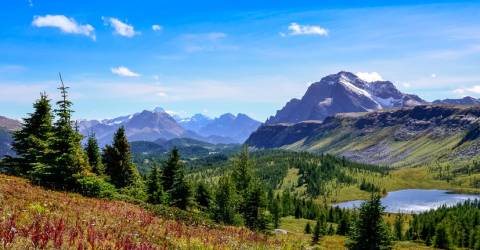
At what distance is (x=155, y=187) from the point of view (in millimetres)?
63562

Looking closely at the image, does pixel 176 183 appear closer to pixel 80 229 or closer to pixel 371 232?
pixel 371 232

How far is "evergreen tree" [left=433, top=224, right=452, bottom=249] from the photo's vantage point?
401 ft

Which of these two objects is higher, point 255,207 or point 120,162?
point 120,162

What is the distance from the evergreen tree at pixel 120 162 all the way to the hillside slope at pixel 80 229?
129ft

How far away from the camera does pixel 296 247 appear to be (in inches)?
658

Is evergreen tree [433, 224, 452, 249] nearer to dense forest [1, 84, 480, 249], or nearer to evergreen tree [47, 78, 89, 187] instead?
dense forest [1, 84, 480, 249]

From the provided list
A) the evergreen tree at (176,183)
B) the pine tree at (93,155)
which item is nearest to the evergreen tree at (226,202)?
the evergreen tree at (176,183)

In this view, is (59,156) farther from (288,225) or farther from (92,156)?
(288,225)

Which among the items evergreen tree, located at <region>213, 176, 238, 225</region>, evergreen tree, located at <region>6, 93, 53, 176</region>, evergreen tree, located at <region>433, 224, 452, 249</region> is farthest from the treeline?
evergreen tree, located at <region>6, 93, 53, 176</region>

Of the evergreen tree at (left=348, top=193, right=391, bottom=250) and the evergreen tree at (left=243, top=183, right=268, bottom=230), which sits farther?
the evergreen tree at (left=243, top=183, right=268, bottom=230)

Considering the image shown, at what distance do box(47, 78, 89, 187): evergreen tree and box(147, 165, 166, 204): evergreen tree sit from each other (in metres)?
28.8

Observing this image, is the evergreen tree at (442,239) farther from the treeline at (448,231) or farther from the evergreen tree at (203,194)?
the evergreen tree at (203,194)

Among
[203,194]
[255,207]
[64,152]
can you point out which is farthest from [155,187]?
[64,152]

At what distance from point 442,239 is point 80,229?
132602 millimetres
